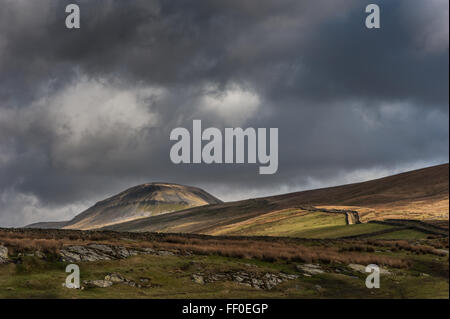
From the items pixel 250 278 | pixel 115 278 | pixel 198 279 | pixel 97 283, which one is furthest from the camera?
pixel 250 278

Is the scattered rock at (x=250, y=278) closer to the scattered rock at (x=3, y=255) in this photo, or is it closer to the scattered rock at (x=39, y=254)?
the scattered rock at (x=39, y=254)

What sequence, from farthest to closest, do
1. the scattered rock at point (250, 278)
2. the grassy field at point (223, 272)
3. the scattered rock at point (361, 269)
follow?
the scattered rock at point (361, 269) → the scattered rock at point (250, 278) → the grassy field at point (223, 272)

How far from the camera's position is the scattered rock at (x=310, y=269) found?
46469 mm

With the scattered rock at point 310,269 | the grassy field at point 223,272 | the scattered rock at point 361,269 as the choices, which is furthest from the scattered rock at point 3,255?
the scattered rock at point 361,269

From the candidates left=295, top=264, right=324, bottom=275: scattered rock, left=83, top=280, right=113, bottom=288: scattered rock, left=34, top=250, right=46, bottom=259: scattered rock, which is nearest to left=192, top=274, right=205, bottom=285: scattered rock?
left=83, top=280, right=113, bottom=288: scattered rock

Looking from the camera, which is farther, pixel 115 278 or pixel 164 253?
pixel 164 253

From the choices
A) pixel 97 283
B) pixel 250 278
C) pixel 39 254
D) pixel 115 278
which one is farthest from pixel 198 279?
pixel 39 254

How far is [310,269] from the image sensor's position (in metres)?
47.5

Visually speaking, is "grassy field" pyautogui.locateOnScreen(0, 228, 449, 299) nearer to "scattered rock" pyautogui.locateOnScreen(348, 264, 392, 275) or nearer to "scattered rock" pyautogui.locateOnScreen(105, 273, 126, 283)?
"scattered rock" pyautogui.locateOnScreen(348, 264, 392, 275)

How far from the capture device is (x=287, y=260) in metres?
51.2

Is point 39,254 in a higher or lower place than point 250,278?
higher

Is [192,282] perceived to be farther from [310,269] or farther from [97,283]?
[310,269]

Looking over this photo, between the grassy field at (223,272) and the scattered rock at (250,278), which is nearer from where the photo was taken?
the grassy field at (223,272)
